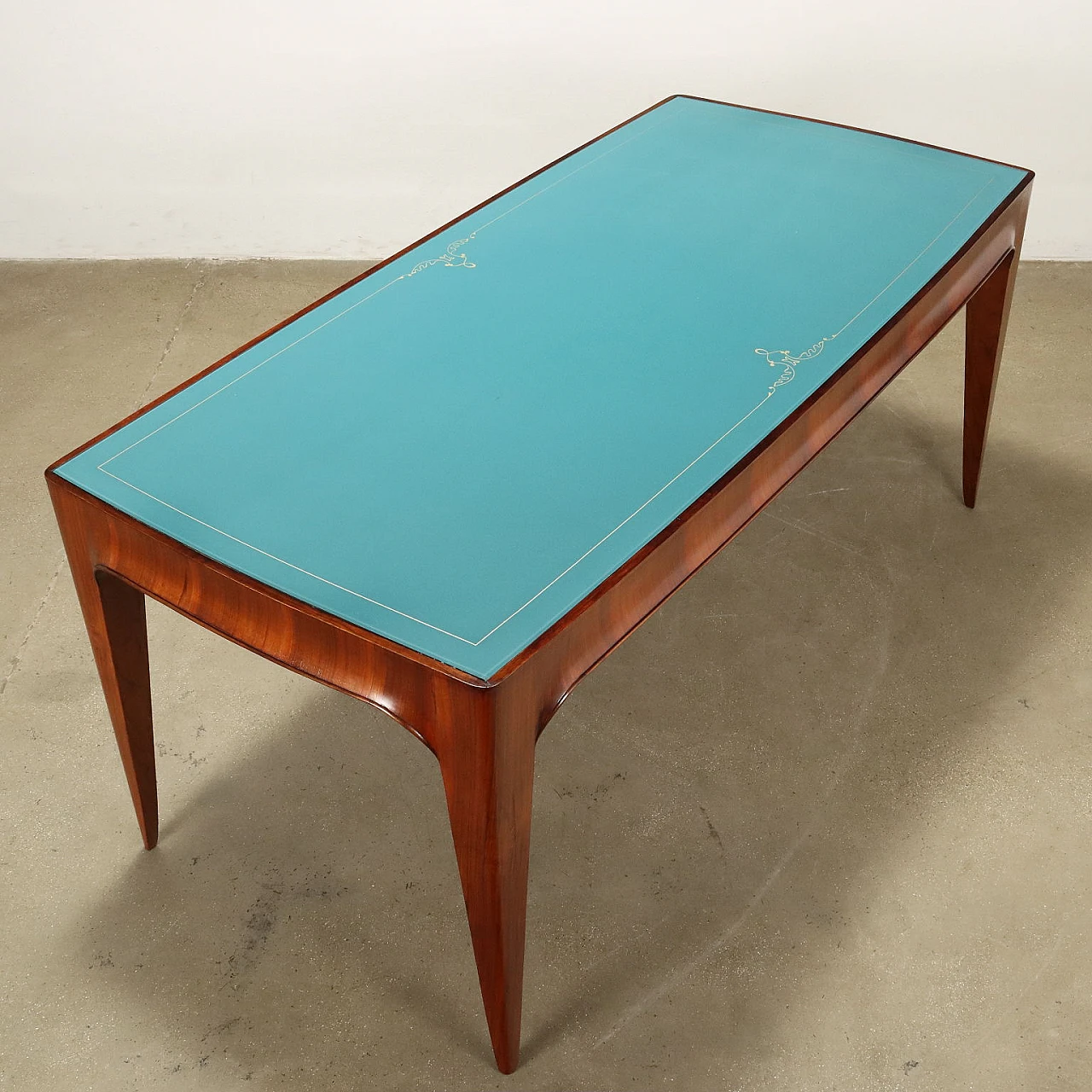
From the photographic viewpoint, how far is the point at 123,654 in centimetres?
142

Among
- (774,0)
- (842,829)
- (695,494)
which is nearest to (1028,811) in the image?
(842,829)

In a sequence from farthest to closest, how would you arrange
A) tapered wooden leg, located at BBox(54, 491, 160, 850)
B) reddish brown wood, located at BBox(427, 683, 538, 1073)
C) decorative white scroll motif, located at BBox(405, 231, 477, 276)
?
decorative white scroll motif, located at BBox(405, 231, 477, 276) < tapered wooden leg, located at BBox(54, 491, 160, 850) < reddish brown wood, located at BBox(427, 683, 538, 1073)

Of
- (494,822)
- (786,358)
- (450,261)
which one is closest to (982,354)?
(786,358)

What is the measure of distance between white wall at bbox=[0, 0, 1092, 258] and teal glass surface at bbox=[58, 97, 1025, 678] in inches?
35.1

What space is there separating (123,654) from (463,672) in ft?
1.85

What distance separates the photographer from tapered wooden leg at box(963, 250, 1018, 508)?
74.5 inches

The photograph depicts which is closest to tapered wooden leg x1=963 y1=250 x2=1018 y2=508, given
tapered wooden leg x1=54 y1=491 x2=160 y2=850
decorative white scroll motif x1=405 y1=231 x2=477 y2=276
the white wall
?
decorative white scroll motif x1=405 y1=231 x2=477 y2=276

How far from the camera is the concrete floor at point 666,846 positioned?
54.2 inches

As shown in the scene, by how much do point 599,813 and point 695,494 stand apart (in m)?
0.57

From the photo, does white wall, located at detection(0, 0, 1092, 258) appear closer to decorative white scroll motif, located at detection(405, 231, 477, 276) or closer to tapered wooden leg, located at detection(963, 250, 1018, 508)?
tapered wooden leg, located at detection(963, 250, 1018, 508)

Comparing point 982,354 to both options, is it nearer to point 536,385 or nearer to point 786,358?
point 786,358

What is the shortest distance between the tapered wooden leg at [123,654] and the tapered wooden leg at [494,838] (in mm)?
458

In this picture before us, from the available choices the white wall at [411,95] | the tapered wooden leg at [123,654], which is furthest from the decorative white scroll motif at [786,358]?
the white wall at [411,95]

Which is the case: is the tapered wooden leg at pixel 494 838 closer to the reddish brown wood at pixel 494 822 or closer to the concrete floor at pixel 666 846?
the reddish brown wood at pixel 494 822
